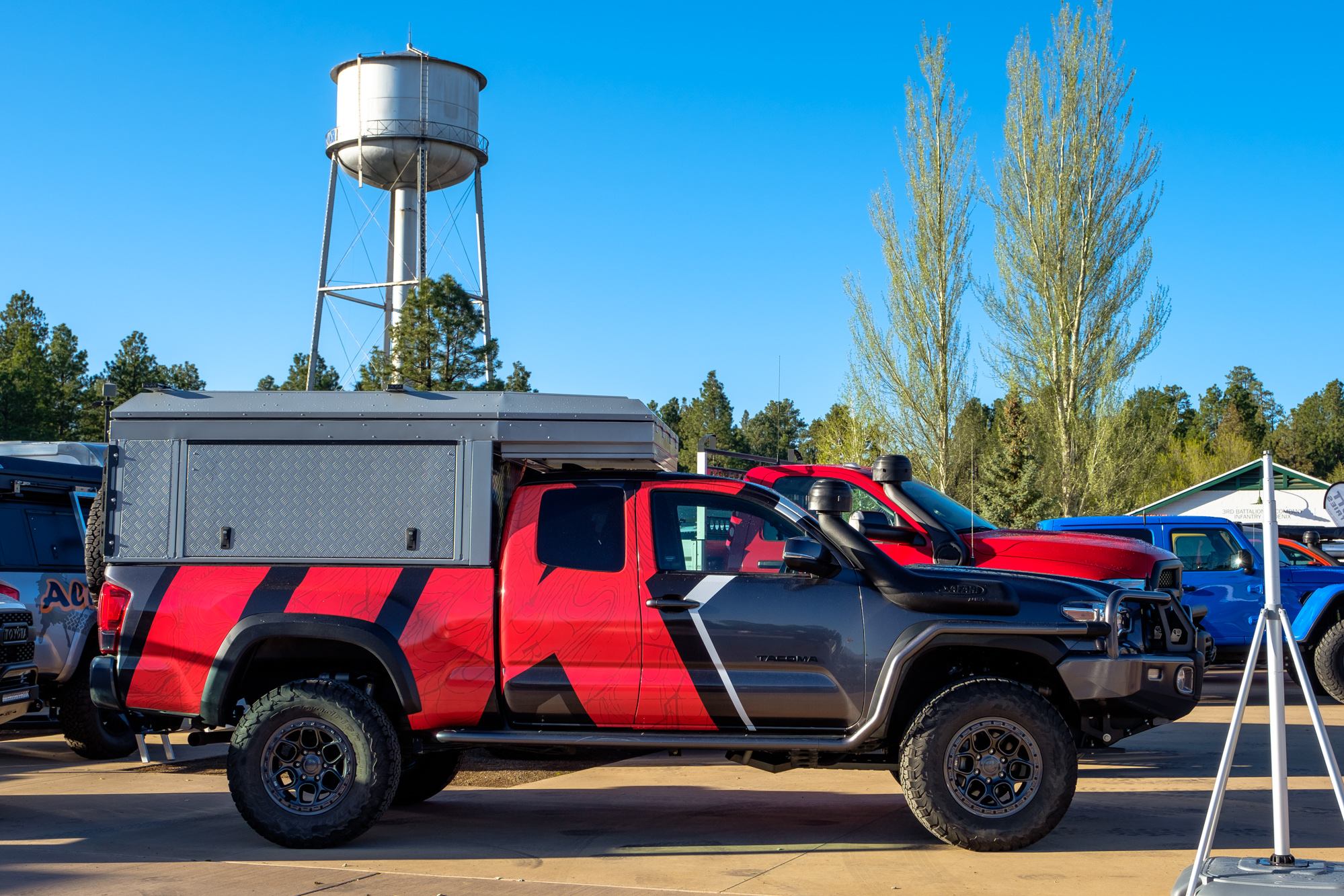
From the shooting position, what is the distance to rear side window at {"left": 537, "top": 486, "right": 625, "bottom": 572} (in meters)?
6.53

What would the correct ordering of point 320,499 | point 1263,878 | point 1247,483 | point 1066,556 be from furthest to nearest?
point 1247,483, point 1066,556, point 320,499, point 1263,878

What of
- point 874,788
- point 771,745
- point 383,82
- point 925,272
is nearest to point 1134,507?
point 925,272

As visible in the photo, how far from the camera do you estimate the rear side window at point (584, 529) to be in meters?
6.53

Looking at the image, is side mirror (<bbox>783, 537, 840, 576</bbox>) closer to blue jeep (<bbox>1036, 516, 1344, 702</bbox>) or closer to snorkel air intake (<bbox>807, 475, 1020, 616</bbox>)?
snorkel air intake (<bbox>807, 475, 1020, 616</bbox>)

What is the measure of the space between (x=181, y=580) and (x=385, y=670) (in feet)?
4.11

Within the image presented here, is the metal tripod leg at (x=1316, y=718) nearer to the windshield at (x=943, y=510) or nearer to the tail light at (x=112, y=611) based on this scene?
the windshield at (x=943, y=510)

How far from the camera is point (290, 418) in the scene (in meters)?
6.73

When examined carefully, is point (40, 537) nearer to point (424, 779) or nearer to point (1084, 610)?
point (424, 779)

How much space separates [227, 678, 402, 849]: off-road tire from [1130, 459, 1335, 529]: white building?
36457mm

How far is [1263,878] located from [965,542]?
4.82m

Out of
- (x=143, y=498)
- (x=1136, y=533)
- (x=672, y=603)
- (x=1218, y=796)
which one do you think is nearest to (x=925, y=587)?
(x=672, y=603)

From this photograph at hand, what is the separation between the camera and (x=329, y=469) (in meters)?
6.68

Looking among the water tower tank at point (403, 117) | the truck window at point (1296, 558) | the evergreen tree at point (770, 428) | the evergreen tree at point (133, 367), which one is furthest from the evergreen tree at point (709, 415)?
the truck window at point (1296, 558)

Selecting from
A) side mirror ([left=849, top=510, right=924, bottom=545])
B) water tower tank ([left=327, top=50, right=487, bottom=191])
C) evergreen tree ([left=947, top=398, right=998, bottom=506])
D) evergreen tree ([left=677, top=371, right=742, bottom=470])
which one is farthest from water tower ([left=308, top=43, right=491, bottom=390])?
evergreen tree ([left=677, top=371, right=742, bottom=470])
